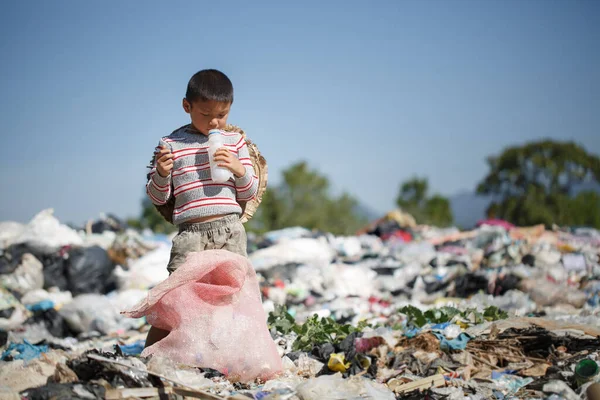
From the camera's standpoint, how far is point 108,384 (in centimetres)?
231

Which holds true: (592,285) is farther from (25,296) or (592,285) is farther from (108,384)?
(25,296)

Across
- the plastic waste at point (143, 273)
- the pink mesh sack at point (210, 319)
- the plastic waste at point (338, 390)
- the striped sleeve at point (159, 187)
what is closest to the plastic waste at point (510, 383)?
the plastic waste at point (338, 390)

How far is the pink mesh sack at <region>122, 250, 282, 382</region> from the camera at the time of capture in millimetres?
2873

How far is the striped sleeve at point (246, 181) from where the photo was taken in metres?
3.09

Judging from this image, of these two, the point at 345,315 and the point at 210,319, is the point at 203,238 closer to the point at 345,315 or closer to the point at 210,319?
the point at 210,319

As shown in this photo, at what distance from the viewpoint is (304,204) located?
28.5 m

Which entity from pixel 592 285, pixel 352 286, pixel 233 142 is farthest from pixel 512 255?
pixel 233 142

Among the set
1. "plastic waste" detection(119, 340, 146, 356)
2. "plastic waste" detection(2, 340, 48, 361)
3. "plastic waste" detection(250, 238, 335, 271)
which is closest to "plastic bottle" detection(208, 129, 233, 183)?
"plastic waste" detection(119, 340, 146, 356)

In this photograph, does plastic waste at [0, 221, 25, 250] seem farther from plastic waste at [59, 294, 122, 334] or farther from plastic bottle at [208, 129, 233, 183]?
plastic bottle at [208, 129, 233, 183]

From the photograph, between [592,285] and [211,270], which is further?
[592,285]

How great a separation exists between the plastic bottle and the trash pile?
92 centimetres

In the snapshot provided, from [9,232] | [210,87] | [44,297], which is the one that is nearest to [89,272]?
[44,297]

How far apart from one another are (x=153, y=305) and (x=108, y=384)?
661 millimetres

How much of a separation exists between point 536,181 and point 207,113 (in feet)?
105
